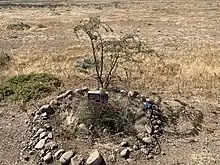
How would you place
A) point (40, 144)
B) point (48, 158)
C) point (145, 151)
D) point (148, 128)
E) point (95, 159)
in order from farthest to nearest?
1. point (148, 128)
2. point (40, 144)
3. point (145, 151)
4. point (48, 158)
5. point (95, 159)

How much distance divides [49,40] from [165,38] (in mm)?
6060

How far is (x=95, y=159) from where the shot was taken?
8.09 metres

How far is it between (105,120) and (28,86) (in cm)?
322

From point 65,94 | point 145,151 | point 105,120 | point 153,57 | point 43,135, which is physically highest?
point 65,94

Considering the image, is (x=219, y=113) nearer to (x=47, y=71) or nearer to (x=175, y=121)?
(x=175, y=121)

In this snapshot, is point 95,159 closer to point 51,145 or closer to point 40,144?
point 51,145

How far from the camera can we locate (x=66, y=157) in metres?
8.30

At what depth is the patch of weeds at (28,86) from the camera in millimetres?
11133

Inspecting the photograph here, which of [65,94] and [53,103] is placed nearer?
[53,103]

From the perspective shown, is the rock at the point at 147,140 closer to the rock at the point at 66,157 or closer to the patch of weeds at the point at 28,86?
the rock at the point at 66,157

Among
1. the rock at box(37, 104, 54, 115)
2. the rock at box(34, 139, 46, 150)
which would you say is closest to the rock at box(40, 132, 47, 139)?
the rock at box(34, 139, 46, 150)

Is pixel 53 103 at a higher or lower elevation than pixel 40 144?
higher

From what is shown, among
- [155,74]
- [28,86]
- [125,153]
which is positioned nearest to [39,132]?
[125,153]

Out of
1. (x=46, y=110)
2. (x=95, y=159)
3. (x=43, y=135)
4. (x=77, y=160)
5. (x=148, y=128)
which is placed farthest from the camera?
(x=46, y=110)
